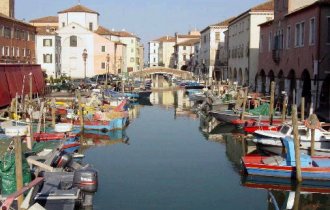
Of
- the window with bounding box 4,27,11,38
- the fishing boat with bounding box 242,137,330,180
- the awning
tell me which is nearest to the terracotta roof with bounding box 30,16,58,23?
the window with bounding box 4,27,11,38

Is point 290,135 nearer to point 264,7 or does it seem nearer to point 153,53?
point 264,7

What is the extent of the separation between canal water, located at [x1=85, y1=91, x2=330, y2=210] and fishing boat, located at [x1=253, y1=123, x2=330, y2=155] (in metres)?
1.29

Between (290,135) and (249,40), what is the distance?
25.8 m

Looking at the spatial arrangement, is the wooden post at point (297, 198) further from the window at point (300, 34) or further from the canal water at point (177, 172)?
the window at point (300, 34)

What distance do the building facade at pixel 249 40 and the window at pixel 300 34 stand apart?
1279 cm

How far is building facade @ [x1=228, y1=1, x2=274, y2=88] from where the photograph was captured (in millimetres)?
43906

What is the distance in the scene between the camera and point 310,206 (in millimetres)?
14531

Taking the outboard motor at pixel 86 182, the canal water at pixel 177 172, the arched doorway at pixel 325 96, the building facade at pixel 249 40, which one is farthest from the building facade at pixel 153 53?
the outboard motor at pixel 86 182

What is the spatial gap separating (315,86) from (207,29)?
44.5 m

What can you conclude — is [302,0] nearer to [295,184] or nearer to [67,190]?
[295,184]

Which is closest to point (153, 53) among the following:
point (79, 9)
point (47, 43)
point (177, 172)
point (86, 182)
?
point (79, 9)

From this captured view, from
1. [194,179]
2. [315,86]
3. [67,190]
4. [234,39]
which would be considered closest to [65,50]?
[234,39]

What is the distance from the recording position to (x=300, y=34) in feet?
96.5

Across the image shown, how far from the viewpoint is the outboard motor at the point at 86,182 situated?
1362cm
